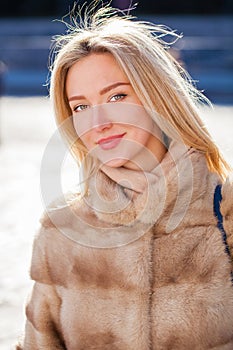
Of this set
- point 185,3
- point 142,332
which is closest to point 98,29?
point 142,332

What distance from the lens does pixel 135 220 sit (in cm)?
221

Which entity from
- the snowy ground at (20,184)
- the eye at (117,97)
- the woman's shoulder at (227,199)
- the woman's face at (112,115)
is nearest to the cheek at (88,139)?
the woman's face at (112,115)

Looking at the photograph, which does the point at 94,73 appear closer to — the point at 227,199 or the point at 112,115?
the point at 112,115

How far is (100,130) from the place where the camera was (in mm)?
2213

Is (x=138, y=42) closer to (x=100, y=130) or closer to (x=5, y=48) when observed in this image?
(x=100, y=130)

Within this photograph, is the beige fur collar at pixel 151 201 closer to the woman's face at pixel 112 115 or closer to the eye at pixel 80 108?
the woman's face at pixel 112 115

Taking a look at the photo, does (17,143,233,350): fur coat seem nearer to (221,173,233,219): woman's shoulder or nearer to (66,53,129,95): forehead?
(221,173,233,219): woman's shoulder

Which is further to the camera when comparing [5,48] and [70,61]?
[5,48]

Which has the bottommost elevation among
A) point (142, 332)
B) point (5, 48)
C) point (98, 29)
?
point (142, 332)

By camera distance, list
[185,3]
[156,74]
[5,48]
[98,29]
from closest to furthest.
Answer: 1. [156,74]
2. [98,29]
3. [5,48]
4. [185,3]

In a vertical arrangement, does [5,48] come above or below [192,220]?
above

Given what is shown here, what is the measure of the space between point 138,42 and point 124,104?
0.18m

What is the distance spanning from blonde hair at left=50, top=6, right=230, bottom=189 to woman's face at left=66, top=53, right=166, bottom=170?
4 centimetres

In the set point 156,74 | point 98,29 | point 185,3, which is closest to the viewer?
point 156,74
